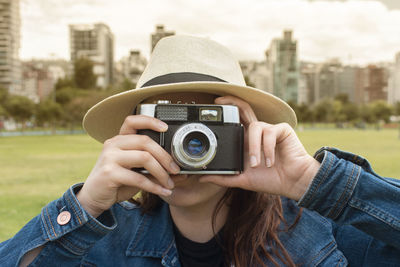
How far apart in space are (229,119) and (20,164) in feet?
47.8

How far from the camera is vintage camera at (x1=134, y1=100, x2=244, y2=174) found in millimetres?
1515

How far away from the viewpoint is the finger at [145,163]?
1.47 meters

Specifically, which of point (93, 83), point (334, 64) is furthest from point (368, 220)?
point (334, 64)

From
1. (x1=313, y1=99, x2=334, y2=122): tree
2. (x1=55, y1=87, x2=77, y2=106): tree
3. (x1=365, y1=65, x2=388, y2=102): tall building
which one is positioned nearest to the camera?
(x1=55, y1=87, x2=77, y2=106): tree

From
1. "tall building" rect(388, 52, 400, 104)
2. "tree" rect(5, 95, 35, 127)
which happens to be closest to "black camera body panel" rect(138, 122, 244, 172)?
"tree" rect(5, 95, 35, 127)

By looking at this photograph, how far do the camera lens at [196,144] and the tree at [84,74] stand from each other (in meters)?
73.6

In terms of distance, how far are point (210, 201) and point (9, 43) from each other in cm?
11489

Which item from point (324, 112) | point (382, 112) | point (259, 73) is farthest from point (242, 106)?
point (259, 73)

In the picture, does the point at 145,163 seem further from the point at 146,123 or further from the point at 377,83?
the point at 377,83

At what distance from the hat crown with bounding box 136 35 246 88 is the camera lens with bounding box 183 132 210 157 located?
1.06ft

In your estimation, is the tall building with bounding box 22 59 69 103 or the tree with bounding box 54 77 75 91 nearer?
the tree with bounding box 54 77 75 91

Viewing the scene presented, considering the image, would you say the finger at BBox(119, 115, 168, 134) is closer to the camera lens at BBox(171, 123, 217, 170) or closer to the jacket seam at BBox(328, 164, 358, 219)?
the camera lens at BBox(171, 123, 217, 170)

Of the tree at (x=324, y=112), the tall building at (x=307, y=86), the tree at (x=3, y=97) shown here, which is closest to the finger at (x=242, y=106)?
the tree at (x=3, y=97)

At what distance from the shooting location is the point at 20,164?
14352 mm
